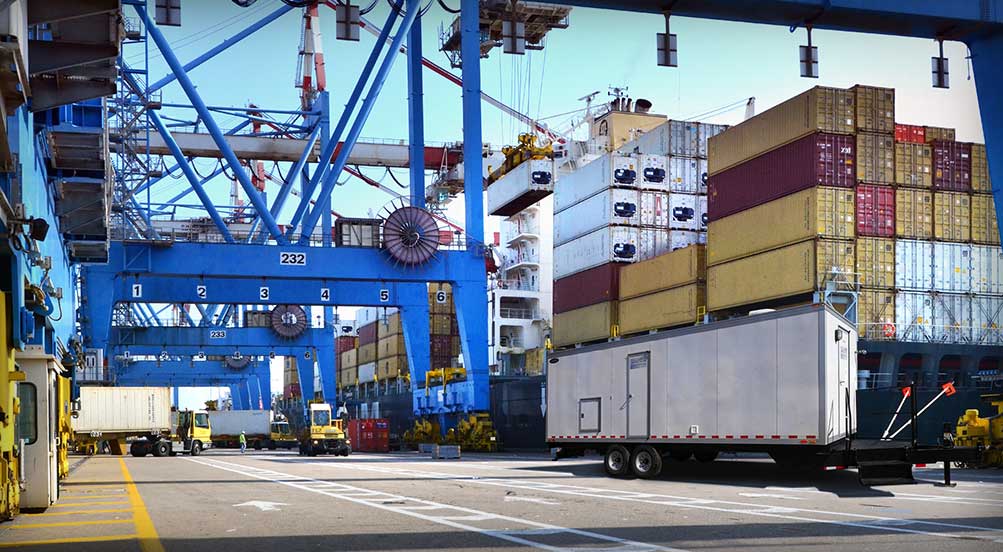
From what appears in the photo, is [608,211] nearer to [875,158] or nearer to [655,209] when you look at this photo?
[655,209]

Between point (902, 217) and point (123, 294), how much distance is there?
3101 centimetres

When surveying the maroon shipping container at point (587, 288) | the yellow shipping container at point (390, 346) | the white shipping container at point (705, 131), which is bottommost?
the yellow shipping container at point (390, 346)

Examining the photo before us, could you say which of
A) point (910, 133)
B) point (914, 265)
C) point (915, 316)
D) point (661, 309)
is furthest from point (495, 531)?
point (910, 133)

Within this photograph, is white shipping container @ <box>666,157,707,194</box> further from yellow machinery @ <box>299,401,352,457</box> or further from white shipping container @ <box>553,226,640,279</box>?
yellow machinery @ <box>299,401,352,457</box>

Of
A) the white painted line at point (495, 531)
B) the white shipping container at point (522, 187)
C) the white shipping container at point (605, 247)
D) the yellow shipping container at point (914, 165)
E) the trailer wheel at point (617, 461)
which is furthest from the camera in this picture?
the white shipping container at point (522, 187)

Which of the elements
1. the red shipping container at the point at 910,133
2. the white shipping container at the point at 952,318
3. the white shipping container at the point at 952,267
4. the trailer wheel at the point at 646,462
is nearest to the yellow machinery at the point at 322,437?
the white shipping container at the point at 952,318

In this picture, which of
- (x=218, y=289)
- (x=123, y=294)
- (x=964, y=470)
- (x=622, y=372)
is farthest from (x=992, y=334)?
(x=123, y=294)

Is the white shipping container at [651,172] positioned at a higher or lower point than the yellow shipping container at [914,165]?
higher

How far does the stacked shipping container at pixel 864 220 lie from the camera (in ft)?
137

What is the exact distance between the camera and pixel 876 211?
42969 millimetres

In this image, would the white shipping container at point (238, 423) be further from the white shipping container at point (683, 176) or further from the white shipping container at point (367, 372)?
the white shipping container at point (683, 176)

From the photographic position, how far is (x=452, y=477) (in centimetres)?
2589

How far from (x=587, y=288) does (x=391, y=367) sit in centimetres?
3266

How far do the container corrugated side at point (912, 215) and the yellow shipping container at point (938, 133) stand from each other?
14.4 ft
